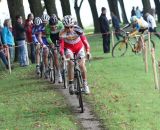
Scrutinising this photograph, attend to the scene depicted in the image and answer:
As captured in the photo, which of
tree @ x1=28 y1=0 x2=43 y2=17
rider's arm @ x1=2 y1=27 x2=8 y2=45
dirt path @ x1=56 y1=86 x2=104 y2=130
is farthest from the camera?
tree @ x1=28 y1=0 x2=43 y2=17

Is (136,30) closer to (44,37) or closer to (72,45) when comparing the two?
(44,37)

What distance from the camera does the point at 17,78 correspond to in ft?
63.7

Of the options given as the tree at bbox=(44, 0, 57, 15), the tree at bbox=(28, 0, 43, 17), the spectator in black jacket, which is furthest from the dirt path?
the tree at bbox=(44, 0, 57, 15)

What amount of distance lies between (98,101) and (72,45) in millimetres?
1498

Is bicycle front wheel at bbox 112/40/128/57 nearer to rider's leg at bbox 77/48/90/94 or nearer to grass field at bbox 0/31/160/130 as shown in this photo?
grass field at bbox 0/31/160/130

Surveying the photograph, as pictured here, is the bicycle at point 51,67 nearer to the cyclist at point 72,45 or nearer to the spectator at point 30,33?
the cyclist at point 72,45

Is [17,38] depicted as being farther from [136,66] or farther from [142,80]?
[142,80]

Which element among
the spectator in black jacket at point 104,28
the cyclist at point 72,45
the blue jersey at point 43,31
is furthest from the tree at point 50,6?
the cyclist at point 72,45

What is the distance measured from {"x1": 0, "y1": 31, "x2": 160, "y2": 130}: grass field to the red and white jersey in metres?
1.37

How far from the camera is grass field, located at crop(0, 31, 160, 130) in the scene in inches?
444

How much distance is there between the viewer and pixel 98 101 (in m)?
13.3

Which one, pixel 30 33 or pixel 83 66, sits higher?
pixel 30 33

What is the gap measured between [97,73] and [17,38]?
540 centimetres

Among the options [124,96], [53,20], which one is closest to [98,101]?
[124,96]
